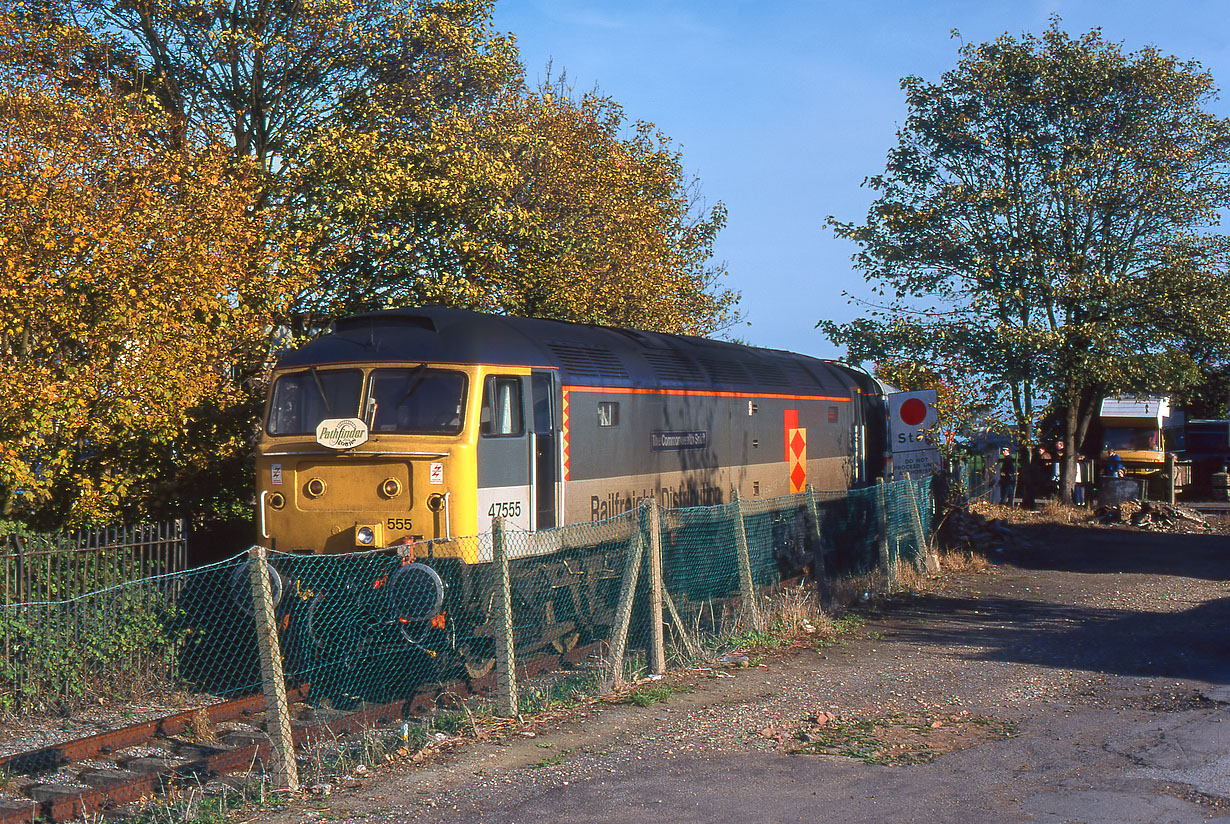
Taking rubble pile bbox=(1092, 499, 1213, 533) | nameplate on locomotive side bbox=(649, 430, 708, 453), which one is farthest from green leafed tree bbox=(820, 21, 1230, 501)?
nameplate on locomotive side bbox=(649, 430, 708, 453)

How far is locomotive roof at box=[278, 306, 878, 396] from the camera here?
1125cm

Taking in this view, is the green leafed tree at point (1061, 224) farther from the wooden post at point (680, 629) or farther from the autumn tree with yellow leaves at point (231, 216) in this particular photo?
the wooden post at point (680, 629)

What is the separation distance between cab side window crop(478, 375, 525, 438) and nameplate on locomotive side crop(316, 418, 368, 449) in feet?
3.64

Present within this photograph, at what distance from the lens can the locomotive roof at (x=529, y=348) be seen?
36.9 ft

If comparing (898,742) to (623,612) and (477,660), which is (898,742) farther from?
(477,660)

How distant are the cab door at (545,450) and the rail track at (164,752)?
1.99 metres

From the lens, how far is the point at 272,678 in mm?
6980

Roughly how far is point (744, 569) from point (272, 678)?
5531 mm

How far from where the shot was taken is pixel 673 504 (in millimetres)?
14344

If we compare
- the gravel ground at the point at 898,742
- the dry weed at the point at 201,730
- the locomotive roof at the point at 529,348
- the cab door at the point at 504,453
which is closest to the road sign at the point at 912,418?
the locomotive roof at the point at 529,348

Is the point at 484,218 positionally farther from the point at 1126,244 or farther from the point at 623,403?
the point at 1126,244

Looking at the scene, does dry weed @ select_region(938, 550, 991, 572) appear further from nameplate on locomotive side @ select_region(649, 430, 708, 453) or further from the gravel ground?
nameplate on locomotive side @ select_region(649, 430, 708, 453)

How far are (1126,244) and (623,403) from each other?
16040mm

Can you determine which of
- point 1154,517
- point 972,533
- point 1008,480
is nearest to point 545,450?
point 972,533
